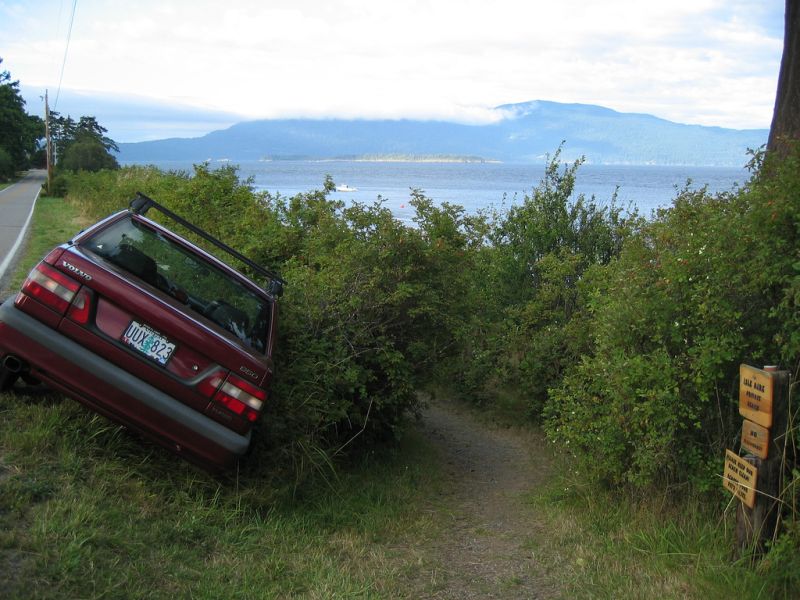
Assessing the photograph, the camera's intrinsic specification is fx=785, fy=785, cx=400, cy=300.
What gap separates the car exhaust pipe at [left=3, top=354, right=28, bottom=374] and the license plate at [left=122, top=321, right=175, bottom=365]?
25.0 inches

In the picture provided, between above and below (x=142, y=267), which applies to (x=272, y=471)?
below

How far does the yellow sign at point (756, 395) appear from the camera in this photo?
4369 mm

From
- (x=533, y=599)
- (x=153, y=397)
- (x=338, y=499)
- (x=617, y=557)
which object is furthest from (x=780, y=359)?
(x=153, y=397)

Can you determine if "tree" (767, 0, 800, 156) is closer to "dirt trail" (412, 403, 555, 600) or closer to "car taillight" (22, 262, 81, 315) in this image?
"dirt trail" (412, 403, 555, 600)

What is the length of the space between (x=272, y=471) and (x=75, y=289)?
1.86 metres

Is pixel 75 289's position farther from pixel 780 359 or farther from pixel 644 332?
pixel 780 359

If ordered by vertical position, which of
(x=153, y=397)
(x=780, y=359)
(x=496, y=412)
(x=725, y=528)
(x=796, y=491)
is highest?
(x=780, y=359)

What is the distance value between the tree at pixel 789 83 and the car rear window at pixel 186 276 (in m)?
4.97

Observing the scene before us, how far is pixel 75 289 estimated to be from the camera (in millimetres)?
4793

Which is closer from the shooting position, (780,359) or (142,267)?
(780,359)

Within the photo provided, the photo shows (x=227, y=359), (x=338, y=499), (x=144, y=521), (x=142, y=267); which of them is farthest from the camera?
(x=338, y=499)

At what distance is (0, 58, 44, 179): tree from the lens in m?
78.1

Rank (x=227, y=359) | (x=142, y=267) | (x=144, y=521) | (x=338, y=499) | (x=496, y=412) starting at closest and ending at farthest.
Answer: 1. (x=144, y=521)
2. (x=227, y=359)
3. (x=142, y=267)
4. (x=338, y=499)
5. (x=496, y=412)

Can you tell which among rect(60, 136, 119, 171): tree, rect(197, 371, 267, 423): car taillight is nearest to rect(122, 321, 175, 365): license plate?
rect(197, 371, 267, 423): car taillight
